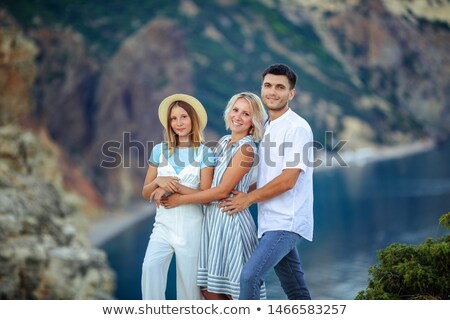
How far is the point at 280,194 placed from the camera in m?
3.16

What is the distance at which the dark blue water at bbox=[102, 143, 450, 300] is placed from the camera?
774 inches

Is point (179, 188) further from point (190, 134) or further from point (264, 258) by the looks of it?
point (264, 258)

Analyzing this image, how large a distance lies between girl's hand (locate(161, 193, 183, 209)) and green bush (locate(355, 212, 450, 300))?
878mm

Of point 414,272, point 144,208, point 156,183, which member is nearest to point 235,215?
point 156,183

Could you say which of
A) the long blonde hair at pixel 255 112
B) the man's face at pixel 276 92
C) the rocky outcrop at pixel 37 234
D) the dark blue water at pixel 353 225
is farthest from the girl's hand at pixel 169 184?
the rocky outcrop at pixel 37 234

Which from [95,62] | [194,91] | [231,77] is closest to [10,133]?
[95,62]

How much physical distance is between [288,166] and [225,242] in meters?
0.42

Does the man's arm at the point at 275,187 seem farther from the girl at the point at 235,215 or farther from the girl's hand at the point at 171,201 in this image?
the girl's hand at the point at 171,201

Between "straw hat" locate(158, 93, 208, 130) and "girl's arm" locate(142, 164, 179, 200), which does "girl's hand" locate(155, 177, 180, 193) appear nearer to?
"girl's arm" locate(142, 164, 179, 200)

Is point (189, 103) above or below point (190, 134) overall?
above

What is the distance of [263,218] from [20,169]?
66.2 feet

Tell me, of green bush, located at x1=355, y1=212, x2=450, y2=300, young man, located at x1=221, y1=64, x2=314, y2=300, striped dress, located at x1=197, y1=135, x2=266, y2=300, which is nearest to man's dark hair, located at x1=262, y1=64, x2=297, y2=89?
young man, located at x1=221, y1=64, x2=314, y2=300

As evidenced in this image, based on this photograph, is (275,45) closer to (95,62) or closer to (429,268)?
(95,62)

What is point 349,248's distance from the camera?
23031mm
